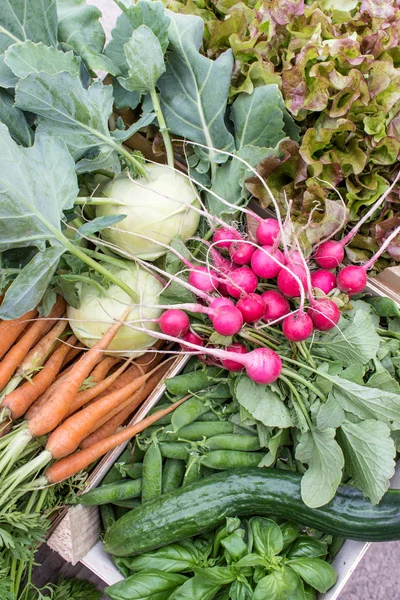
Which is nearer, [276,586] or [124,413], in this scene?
[276,586]

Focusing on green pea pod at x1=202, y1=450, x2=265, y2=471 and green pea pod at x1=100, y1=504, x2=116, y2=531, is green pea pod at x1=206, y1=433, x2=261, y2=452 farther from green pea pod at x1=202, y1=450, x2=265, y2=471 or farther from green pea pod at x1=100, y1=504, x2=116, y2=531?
green pea pod at x1=100, y1=504, x2=116, y2=531

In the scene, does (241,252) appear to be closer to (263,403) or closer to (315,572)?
(263,403)

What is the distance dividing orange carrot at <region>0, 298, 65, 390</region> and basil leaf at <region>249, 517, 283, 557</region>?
67cm

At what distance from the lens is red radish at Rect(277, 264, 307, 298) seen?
39.0 inches

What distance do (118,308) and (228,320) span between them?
0.99 feet

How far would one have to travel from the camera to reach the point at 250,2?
127 centimetres

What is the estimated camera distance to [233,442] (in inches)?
43.5

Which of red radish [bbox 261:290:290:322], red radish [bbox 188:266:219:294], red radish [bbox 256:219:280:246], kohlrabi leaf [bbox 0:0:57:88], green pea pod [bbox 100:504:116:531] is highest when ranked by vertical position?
kohlrabi leaf [bbox 0:0:57:88]

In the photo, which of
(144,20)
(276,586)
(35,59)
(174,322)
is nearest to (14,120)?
(35,59)

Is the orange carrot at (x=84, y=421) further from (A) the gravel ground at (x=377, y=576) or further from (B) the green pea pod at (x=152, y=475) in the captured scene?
(A) the gravel ground at (x=377, y=576)

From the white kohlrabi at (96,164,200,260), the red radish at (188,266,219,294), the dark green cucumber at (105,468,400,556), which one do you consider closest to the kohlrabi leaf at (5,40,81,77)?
the white kohlrabi at (96,164,200,260)

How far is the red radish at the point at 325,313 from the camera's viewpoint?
38.9 inches

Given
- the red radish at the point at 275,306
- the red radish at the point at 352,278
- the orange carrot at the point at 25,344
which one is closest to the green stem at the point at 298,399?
the red radish at the point at 275,306

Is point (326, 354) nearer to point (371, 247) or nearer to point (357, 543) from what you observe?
point (371, 247)
